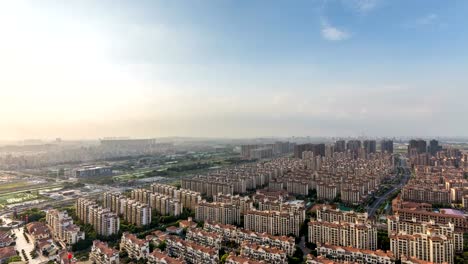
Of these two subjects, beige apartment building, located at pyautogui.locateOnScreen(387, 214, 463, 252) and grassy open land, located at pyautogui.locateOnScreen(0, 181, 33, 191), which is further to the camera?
grassy open land, located at pyautogui.locateOnScreen(0, 181, 33, 191)

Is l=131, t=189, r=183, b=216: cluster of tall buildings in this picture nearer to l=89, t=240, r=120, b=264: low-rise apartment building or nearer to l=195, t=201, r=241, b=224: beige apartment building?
l=195, t=201, r=241, b=224: beige apartment building

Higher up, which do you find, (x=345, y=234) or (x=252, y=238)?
(x=345, y=234)

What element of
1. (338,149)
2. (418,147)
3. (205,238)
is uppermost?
(418,147)

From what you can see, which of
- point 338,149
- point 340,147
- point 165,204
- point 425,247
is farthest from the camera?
point 340,147

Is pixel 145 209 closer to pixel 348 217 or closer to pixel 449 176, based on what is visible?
pixel 348 217

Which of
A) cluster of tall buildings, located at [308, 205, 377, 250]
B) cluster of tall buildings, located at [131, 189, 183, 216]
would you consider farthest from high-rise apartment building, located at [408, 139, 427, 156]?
cluster of tall buildings, located at [131, 189, 183, 216]

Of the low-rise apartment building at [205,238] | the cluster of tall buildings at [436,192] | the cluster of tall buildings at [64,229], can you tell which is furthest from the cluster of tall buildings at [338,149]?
the cluster of tall buildings at [64,229]

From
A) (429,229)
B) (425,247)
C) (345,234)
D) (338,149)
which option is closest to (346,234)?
(345,234)

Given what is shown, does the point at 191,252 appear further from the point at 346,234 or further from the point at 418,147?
the point at 418,147

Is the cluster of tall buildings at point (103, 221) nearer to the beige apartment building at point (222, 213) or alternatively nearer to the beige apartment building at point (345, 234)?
the beige apartment building at point (222, 213)
